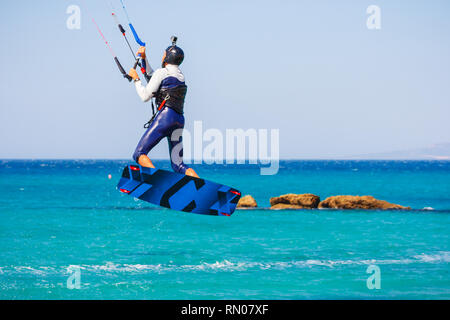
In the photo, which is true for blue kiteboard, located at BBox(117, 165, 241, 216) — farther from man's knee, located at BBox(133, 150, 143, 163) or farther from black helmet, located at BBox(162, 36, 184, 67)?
black helmet, located at BBox(162, 36, 184, 67)

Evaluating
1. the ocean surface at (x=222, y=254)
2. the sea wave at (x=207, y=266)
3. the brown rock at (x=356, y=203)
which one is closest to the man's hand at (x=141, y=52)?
the ocean surface at (x=222, y=254)

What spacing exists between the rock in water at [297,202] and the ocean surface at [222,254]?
4.78ft

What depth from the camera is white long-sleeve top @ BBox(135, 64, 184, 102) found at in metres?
7.92

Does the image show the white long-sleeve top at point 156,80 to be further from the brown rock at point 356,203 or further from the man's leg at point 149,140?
the brown rock at point 356,203

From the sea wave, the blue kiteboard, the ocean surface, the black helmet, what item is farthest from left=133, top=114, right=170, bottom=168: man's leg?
the sea wave

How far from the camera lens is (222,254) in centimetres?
4225

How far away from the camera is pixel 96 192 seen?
10019 cm

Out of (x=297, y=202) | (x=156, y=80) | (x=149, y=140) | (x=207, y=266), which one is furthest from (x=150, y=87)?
(x=297, y=202)

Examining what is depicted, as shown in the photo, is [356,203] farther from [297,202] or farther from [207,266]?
[207,266]

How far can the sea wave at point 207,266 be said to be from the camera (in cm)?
3584

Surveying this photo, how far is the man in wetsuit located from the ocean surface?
23045 mm
